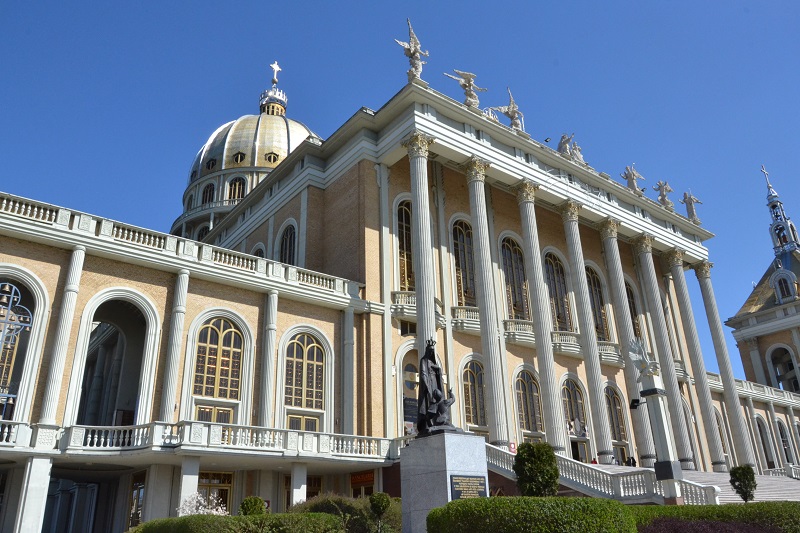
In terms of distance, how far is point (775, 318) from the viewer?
56.7 meters

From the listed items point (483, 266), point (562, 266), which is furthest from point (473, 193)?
point (562, 266)

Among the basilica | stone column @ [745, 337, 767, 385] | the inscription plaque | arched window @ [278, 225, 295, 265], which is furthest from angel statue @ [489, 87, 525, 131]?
stone column @ [745, 337, 767, 385]

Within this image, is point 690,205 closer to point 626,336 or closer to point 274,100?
point 626,336

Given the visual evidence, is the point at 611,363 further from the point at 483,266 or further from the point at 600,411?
the point at 483,266

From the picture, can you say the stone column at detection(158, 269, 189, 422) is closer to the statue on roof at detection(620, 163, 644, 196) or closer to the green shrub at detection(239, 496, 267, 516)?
the green shrub at detection(239, 496, 267, 516)

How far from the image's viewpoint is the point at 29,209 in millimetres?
21531

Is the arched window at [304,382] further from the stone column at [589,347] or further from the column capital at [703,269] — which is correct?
the column capital at [703,269]

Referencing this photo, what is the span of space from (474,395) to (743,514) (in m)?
15.1

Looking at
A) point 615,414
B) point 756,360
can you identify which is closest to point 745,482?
point 615,414

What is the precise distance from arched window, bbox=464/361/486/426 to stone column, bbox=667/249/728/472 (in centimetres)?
1548

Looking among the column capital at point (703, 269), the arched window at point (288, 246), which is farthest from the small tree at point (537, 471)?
the column capital at point (703, 269)

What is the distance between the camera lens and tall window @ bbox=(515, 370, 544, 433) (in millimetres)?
31453

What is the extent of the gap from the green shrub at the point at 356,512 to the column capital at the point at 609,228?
23082 millimetres

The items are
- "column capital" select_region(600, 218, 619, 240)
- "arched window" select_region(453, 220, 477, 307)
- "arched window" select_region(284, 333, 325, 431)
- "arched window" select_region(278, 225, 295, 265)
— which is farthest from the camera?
"column capital" select_region(600, 218, 619, 240)
